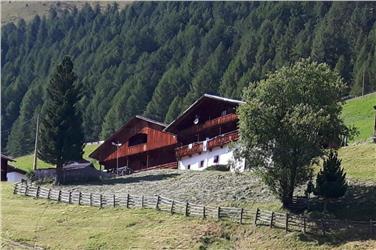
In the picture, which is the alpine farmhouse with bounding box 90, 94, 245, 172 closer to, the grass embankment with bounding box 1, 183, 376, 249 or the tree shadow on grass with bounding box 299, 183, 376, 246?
the grass embankment with bounding box 1, 183, 376, 249

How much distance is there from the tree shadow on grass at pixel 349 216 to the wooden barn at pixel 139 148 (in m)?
32.3

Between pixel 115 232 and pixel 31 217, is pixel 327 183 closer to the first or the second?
pixel 115 232

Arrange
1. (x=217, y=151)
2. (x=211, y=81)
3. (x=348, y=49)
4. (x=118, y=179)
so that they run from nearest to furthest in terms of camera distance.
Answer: (x=118, y=179), (x=217, y=151), (x=348, y=49), (x=211, y=81)

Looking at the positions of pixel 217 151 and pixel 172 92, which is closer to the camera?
pixel 217 151

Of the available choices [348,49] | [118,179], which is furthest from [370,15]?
[118,179]

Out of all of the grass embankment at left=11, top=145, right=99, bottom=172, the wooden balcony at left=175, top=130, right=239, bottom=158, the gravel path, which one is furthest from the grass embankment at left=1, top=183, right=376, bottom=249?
the grass embankment at left=11, top=145, right=99, bottom=172

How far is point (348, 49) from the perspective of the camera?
157m

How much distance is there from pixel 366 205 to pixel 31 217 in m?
24.8

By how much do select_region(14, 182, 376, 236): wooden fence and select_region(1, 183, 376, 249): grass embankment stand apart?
2.01 feet

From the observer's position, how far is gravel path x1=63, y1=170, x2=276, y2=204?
57.0 m

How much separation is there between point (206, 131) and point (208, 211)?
94.7 feet

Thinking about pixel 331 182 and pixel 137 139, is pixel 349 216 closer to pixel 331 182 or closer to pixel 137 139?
pixel 331 182

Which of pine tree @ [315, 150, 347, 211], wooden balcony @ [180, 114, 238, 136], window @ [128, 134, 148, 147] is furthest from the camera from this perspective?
window @ [128, 134, 148, 147]

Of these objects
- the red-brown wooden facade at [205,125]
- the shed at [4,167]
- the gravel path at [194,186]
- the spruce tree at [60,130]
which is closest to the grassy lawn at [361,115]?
the red-brown wooden facade at [205,125]
